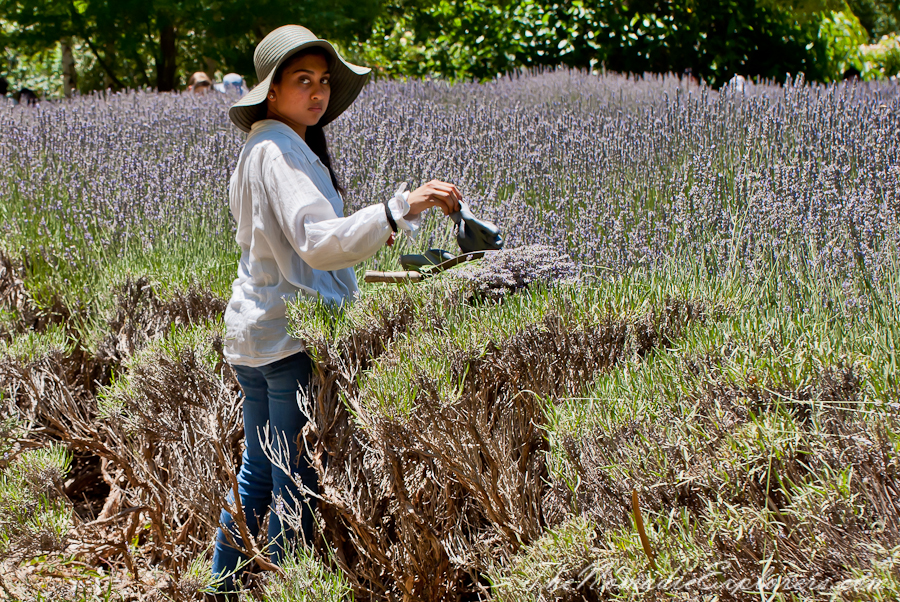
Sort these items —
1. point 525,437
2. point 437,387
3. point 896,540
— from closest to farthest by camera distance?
point 896,540, point 437,387, point 525,437

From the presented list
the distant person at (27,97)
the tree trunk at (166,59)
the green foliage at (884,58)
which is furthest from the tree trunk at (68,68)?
the green foliage at (884,58)

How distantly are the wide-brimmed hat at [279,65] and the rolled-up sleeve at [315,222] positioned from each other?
26 centimetres

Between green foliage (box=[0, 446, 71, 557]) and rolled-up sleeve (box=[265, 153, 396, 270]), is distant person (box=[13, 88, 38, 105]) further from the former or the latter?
rolled-up sleeve (box=[265, 153, 396, 270])

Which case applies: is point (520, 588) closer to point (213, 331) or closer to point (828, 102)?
point (213, 331)

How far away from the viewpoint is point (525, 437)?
6.86 ft

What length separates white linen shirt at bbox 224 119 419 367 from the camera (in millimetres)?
2002

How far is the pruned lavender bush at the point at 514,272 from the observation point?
220cm

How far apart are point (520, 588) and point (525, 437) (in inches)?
18.5

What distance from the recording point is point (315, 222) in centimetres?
206

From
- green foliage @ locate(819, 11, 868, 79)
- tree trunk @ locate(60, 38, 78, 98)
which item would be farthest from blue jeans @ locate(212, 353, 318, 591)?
tree trunk @ locate(60, 38, 78, 98)

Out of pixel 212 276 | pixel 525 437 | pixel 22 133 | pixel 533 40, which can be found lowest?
pixel 525 437

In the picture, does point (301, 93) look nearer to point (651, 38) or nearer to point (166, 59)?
point (651, 38)

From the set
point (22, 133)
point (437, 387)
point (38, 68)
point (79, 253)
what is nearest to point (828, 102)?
point (437, 387)

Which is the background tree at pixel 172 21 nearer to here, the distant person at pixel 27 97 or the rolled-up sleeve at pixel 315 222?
the distant person at pixel 27 97
